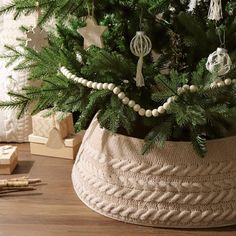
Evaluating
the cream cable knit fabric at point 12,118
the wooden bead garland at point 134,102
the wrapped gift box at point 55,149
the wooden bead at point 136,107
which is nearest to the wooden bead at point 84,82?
the wooden bead garland at point 134,102

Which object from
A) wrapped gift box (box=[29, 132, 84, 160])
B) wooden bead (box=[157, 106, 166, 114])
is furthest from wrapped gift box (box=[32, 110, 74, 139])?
wooden bead (box=[157, 106, 166, 114])

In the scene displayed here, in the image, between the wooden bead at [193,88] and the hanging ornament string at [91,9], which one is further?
the hanging ornament string at [91,9]

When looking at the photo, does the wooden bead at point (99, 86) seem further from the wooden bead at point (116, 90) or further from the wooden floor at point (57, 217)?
the wooden floor at point (57, 217)

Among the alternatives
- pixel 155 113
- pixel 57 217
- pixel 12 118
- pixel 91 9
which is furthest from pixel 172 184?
pixel 12 118

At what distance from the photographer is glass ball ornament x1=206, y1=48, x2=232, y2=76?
0.78 metres

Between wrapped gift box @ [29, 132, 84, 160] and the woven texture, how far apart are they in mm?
297

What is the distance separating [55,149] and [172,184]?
422 mm

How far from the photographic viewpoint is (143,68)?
2.85 ft

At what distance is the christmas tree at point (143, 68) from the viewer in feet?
2.60

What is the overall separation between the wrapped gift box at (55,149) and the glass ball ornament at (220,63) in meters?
0.49

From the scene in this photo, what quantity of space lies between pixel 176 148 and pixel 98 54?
22 centimetres

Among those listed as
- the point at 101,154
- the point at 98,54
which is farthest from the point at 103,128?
the point at 98,54

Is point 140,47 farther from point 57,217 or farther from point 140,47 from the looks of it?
point 57,217

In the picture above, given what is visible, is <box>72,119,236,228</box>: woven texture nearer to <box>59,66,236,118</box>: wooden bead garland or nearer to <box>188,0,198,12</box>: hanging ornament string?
<box>59,66,236,118</box>: wooden bead garland
